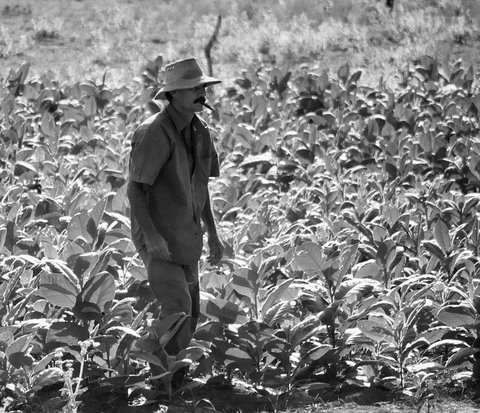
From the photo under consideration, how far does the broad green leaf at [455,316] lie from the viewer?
570 centimetres

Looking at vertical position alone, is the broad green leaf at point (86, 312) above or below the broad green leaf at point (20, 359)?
above

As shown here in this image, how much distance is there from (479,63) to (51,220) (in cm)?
1108

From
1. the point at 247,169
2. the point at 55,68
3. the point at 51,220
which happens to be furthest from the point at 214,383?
the point at 55,68

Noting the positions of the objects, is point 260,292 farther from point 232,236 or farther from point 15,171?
point 15,171

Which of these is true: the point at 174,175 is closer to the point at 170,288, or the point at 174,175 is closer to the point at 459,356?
the point at 170,288

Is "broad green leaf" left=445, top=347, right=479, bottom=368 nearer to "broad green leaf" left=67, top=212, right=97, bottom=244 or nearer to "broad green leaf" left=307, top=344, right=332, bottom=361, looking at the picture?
"broad green leaf" left=307, top=344, right=332, bottom=361

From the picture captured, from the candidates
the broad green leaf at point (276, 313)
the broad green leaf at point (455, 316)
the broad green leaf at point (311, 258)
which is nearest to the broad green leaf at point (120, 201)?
the broad green leaf at point (311, 258)

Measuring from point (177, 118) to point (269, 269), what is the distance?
136 centimetres

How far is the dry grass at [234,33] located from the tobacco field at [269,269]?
541 centimetres

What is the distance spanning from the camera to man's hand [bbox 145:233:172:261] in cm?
531

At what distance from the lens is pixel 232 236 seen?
7316 millimetres

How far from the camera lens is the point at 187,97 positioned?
Answer: 17.8ft

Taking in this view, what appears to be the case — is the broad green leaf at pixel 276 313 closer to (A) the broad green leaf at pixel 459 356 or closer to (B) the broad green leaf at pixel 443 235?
(A) the broad green leaf at pixel 459 356

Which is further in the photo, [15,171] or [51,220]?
[15,171]
